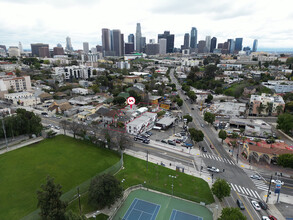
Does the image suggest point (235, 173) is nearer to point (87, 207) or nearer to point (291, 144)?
point (291, 144)

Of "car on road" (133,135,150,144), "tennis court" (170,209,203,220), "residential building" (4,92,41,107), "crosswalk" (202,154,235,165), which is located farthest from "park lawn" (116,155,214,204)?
"residential building" (4,92,41,107)

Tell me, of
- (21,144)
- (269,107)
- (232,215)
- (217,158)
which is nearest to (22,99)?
(21,144)

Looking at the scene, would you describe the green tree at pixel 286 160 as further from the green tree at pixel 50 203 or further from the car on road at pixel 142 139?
the green tree at pixel 50 203

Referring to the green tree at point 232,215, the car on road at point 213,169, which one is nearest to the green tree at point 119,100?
the car on road at point 213,169

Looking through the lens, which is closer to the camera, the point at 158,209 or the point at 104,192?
the point at 104,192

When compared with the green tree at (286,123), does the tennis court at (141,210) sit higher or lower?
lower

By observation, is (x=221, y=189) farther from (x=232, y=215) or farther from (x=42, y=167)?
(x=42, y=167)
